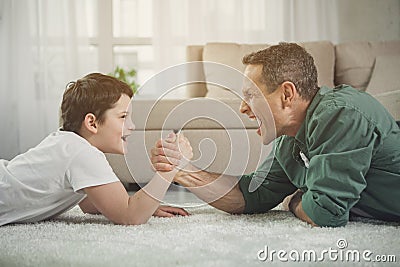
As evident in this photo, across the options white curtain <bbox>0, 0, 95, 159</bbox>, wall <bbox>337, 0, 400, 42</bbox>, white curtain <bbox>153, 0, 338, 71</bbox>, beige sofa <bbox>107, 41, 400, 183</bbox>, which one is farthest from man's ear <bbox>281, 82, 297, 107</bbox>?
wall <bbox>337, 0, 400, 42</bbox>

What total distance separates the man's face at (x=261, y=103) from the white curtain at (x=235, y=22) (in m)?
2.97

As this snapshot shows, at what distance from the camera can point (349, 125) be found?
1454mm

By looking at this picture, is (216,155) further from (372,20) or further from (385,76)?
(372,20)

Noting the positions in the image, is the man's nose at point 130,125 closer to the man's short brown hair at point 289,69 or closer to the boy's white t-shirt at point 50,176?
the boy's white t-shirt at point 50,176

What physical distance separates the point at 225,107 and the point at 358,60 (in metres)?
2.34

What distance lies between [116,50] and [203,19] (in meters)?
0.66

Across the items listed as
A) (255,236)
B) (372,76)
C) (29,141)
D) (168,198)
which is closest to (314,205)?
(255,236)

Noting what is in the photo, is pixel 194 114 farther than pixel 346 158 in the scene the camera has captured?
Yes

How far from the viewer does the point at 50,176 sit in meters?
1.59

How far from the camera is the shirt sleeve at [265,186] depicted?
1.79 m

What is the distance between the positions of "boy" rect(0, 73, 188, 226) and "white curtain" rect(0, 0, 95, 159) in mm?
2802

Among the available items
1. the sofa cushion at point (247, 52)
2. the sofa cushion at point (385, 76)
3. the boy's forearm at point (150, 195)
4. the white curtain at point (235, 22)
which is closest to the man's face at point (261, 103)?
the boy's forearm at point (150, 195)

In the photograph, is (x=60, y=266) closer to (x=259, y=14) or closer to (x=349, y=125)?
(x=349, y=125)

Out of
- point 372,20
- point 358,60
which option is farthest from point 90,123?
point 372,20
